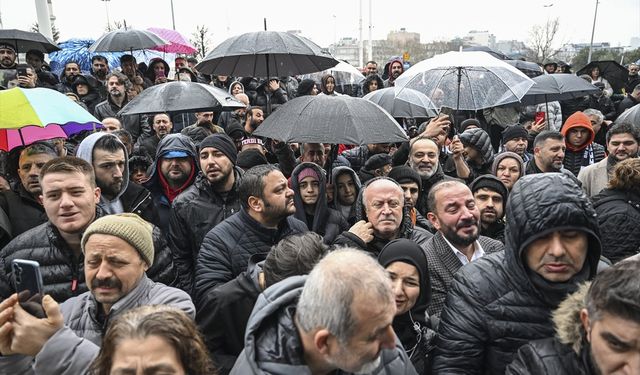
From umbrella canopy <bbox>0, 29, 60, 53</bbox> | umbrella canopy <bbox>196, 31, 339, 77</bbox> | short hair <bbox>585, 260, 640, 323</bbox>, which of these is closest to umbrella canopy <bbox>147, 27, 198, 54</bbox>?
umbrella canopy <bbox>0, 29, 60, 53</bbox>

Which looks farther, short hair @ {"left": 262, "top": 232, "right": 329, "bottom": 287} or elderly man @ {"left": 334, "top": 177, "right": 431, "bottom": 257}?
elderly man @ {"left": 334, "top": 177, "right": 431, "bottom": 257}

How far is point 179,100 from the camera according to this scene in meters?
5.29

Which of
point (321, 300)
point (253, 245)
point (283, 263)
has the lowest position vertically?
point (253, 245)

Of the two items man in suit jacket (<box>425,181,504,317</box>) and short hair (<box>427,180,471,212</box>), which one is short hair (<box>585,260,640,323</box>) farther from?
short hair (<box>427,180,471,212</box>)

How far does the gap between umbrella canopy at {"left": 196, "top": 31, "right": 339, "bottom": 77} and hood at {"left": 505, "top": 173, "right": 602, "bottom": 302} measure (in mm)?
3342

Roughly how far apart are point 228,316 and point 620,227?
8.92 feet

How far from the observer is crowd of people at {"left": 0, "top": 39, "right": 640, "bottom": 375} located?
5.68ft

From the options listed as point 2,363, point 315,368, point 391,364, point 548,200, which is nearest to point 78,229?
point 2,363

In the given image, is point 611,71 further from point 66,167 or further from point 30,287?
point 30,287

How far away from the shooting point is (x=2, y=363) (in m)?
1.88

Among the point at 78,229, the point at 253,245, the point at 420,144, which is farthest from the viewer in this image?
the point at 420,144

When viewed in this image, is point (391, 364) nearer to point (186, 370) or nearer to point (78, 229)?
point (186, 370)

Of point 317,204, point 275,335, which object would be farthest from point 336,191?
point 275,335

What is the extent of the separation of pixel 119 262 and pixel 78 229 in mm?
575
